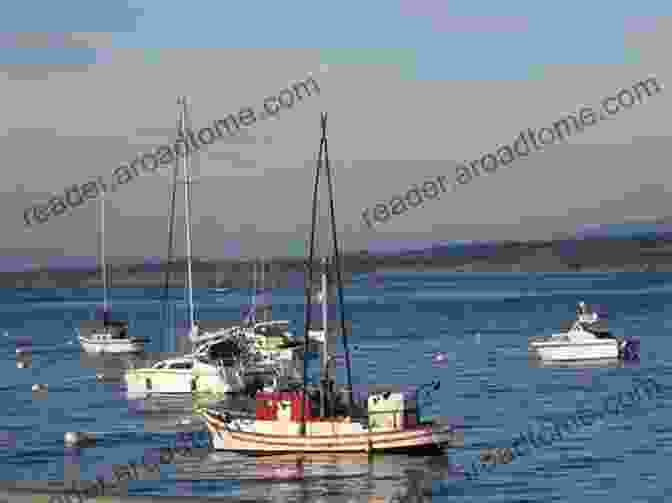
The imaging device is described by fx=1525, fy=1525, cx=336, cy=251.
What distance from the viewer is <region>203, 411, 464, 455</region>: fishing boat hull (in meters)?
48.9

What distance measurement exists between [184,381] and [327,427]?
25.9 m

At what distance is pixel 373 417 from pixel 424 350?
65070 mm

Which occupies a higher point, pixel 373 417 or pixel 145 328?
pixel 145 328

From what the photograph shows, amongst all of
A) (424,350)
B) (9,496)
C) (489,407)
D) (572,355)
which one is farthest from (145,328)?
(9,496)

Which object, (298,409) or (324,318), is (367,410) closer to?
(298,409)

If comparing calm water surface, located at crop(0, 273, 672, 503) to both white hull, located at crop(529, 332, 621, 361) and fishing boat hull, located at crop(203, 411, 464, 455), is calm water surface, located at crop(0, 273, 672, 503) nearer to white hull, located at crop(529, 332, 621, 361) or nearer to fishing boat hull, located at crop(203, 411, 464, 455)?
fishing boat hull, located at crop(203, 411, 464, 455)

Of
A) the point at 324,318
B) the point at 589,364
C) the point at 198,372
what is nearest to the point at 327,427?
the point at 324,318

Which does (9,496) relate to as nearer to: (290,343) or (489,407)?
(489,407)

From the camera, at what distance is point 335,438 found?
4928 centimetres

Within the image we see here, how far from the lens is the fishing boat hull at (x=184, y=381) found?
242 ft

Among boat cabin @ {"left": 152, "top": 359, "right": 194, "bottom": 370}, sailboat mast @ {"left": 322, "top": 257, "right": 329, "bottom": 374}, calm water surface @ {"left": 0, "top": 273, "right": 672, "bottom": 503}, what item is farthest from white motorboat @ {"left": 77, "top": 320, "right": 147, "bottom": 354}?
sailboat mast @ {"left": 322, "top": 257, "right": 329, "bottom": 374}

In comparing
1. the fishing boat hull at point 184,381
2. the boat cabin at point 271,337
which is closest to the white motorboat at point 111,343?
the boat cabin at point 271,337

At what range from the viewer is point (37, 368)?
104m

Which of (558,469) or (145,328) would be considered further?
(145,328)
